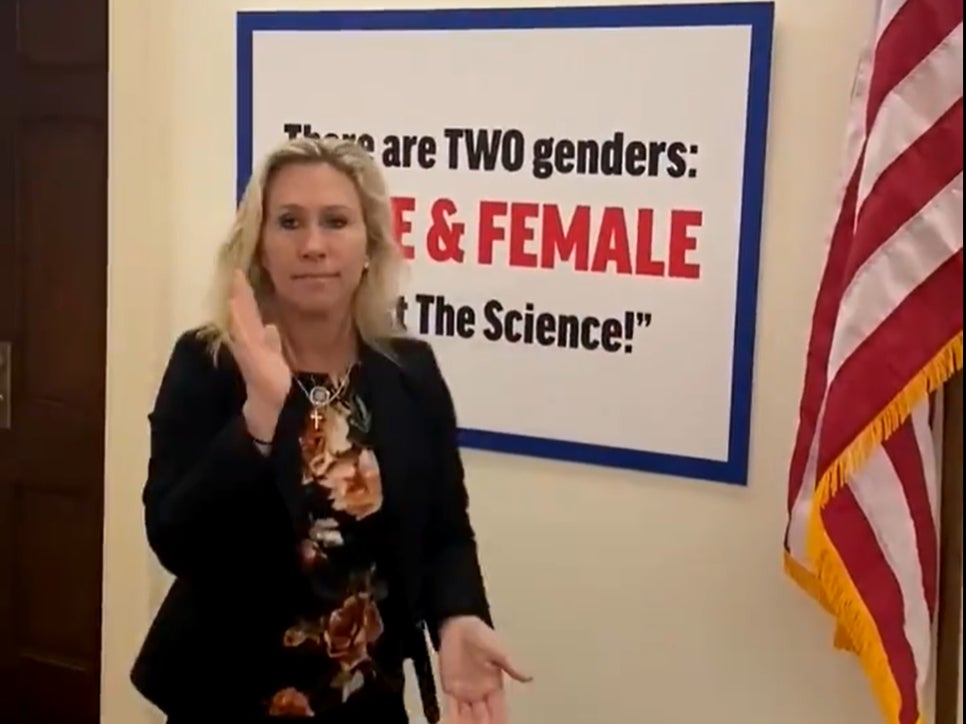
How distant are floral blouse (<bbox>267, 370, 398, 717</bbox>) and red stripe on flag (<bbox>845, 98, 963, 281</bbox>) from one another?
2.36ft

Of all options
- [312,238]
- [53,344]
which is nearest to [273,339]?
[312,238]

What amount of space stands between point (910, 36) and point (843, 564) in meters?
0.71

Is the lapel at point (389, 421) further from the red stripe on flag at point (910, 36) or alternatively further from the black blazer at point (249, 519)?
the red stripe on flag at point (910, 36)

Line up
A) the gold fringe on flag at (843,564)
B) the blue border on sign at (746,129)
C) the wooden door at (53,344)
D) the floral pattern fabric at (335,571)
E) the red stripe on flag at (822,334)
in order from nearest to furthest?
1. the floral pattern fabric at (335,571)
2. the gold fringe on flag at (843,564)
3. the red stripe on flag at (822,334)
4. the blue border on sign at (746,129)
5. the wooden door at (53,344)

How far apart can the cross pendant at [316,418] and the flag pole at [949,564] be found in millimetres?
869

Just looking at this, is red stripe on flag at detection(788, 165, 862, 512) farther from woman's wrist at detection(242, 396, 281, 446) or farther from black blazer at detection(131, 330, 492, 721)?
woman's wrist at detection(242, 396, 281, 446)

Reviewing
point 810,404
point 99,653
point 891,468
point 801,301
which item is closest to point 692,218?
point 801,301

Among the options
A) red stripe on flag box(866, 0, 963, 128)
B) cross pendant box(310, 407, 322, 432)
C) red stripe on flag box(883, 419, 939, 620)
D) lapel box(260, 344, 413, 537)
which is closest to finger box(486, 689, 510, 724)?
lapel box(260, 344, 413, 537)

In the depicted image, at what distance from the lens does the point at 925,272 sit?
1830 mm

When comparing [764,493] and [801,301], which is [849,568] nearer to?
[764,493]

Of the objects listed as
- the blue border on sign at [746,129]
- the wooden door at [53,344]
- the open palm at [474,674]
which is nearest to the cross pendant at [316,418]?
the open palm at [474,674]

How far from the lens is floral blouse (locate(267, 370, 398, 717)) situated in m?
1.73

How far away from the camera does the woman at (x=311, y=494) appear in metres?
1.67

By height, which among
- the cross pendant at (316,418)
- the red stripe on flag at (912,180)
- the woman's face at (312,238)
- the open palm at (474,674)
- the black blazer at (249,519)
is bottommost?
the open palm at (474,674)
